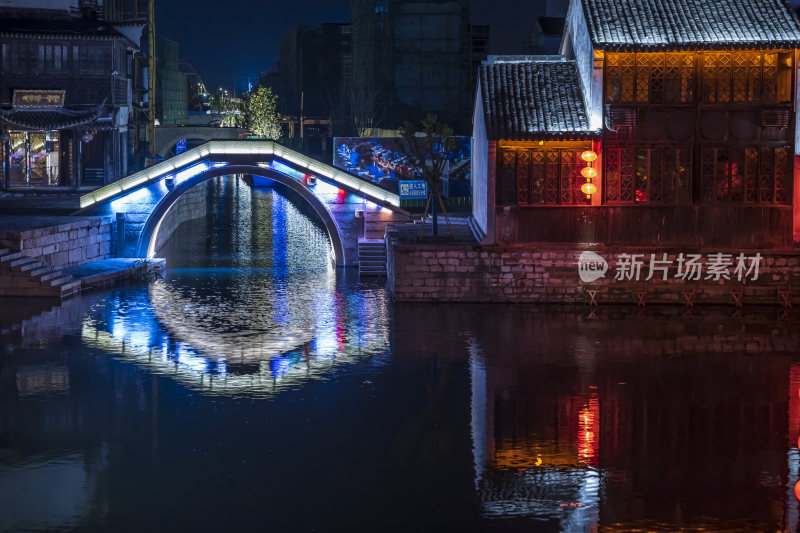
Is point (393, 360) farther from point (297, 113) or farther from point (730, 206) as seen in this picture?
point (297, 113)

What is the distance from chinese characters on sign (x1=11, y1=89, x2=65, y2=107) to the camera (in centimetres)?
5800

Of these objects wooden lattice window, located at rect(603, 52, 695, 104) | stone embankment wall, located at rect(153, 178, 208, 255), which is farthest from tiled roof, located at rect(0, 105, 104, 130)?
wooden lattice window, located at rect(603, 52, 695, 104)

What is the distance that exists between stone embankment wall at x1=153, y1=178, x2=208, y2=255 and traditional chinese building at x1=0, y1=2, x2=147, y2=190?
14.9 ft

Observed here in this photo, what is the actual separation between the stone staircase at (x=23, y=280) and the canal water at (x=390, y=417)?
0.99 m

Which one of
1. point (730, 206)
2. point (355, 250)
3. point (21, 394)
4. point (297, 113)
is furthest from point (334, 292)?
point (297, 113)

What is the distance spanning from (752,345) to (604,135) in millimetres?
9503

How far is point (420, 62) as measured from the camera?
85875mm

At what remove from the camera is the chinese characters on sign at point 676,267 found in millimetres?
34719

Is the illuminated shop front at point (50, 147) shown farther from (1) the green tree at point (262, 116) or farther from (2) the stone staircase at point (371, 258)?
(1) the green tree at point (262, 116)

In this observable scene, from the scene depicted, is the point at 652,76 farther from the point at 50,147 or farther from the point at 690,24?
the point at 50,147

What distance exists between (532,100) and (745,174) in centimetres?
770

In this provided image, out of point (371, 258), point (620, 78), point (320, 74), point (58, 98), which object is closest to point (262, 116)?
point (320, 74)

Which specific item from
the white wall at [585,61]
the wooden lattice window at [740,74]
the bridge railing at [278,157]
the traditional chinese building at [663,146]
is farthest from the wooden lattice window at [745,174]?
the bridge railing at [278,157]

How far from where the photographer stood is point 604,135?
35.5 m
